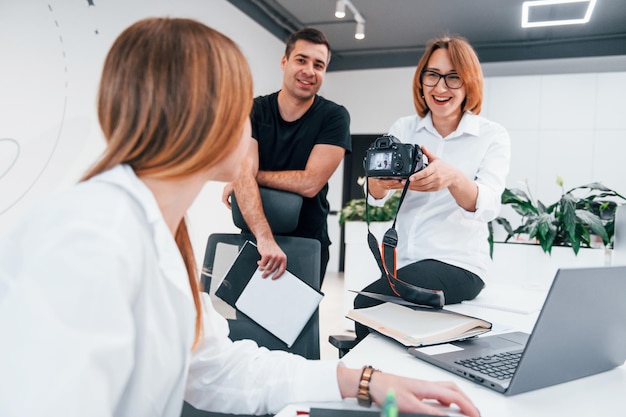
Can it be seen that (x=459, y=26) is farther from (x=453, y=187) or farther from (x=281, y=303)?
(x=281, y=303)

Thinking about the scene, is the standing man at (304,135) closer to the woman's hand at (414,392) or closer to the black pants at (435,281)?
the black pants at (435,281)

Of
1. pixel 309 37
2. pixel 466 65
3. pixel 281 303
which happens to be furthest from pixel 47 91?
pixel 466 65

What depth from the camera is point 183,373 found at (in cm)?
66

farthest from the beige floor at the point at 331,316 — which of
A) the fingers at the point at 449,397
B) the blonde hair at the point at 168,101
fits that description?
the blonde hair at the point at 168,101

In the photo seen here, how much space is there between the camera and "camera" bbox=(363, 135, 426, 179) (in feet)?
3.99

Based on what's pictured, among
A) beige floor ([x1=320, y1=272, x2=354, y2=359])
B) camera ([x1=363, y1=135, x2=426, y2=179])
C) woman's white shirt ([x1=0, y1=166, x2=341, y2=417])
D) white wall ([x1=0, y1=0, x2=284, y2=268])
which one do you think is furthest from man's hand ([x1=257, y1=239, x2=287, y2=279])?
beige floor ([x1=320, y1=272, x2=354, y2=359])

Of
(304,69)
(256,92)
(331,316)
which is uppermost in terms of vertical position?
(256,92)

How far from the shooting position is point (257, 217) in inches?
58.1

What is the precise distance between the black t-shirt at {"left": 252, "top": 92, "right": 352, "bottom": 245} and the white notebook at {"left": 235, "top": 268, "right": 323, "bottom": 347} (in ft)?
1.83

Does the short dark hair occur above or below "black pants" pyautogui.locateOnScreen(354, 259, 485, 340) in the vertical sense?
above

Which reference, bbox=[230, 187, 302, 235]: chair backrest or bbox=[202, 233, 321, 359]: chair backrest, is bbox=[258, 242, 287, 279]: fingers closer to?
bbox=[202, 233, 321, 359]: chair backrest

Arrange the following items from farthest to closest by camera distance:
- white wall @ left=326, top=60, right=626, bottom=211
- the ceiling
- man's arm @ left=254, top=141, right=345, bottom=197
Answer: white wall @ left=326, top=60, right=626, bottom=211, the ceiling, man's arm @ left=254, top=141, right=345, bottom=197

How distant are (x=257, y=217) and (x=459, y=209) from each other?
0.63m

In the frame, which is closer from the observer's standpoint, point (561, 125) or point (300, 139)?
point (300, 139)
